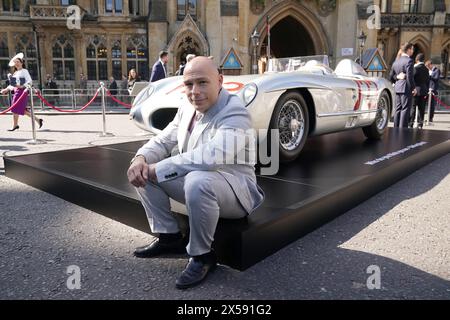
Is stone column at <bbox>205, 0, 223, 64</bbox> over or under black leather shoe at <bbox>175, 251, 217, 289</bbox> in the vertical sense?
over

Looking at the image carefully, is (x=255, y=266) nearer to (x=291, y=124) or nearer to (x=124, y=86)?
(x=291, y=124)

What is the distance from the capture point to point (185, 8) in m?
21.7

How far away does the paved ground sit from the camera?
2.06 meters

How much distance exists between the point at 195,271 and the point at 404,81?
7025 millimetres

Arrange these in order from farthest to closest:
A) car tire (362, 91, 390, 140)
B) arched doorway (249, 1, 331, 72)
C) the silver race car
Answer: arched doorway (249, 1, 331, 72)
car tire (362, 91, 390, 140)
the silver race car

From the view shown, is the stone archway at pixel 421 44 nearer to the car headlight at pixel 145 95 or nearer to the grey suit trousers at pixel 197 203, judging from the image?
the car headlight at pixel 145 95

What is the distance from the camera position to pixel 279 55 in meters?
31.2

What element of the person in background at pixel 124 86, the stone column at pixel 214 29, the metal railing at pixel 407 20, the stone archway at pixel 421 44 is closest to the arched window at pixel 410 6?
the metal railing at pixel 407 20

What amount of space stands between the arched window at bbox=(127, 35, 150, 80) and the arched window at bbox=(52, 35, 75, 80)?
10.5 feet

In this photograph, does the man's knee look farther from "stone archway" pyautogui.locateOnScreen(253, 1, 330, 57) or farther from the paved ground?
"stone archway" pyautogui.locateOnScreen(253, 1, 330, 57)

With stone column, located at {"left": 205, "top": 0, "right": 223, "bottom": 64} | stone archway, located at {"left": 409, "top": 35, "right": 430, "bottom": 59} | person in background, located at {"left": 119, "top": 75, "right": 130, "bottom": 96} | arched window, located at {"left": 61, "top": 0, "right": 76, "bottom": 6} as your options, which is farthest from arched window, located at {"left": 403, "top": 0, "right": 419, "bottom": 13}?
arched window, located at {"left": 61, "top": 0, "right": 76, "bottom": 6}

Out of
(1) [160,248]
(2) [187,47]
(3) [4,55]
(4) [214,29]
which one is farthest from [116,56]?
(1) [160,248]

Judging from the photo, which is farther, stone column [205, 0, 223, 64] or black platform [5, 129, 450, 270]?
stone column [205, 0, 223, 64]

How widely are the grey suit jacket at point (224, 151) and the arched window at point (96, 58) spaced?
21.7 meters
